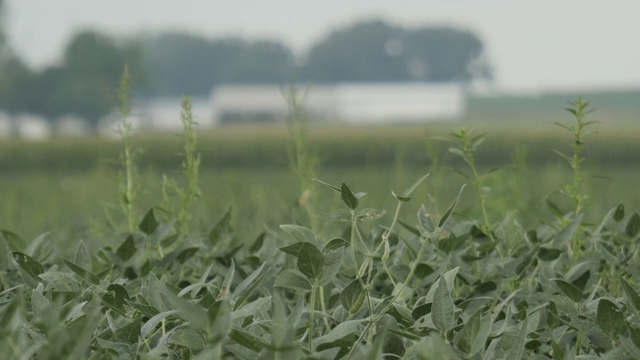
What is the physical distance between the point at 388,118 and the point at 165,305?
208ft

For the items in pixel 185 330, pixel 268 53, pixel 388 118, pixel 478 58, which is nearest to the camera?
pixel 185 330

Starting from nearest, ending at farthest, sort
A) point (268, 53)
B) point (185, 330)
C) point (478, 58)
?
point (185, 330), point (478, 58), point (268, 53)

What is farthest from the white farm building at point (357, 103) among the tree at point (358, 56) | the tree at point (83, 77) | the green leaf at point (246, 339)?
the green leaf at point (246, 339)

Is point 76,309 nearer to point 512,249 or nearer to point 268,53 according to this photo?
point 512,249

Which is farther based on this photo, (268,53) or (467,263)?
(268,53)

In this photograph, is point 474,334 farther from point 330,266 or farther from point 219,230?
point 219,230

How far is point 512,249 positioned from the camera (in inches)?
49.2

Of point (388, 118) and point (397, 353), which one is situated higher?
point (397, 353)

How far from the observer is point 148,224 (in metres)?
1.22

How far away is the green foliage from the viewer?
70cm

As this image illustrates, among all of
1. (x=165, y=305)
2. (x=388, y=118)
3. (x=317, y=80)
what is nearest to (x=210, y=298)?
(x=165, y=305)

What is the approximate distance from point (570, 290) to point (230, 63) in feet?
282

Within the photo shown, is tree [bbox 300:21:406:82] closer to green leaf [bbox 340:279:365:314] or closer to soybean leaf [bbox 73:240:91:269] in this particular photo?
soybean leaf [bbox 73:240:91:269]

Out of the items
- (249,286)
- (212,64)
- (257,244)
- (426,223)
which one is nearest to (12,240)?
(257,244)
